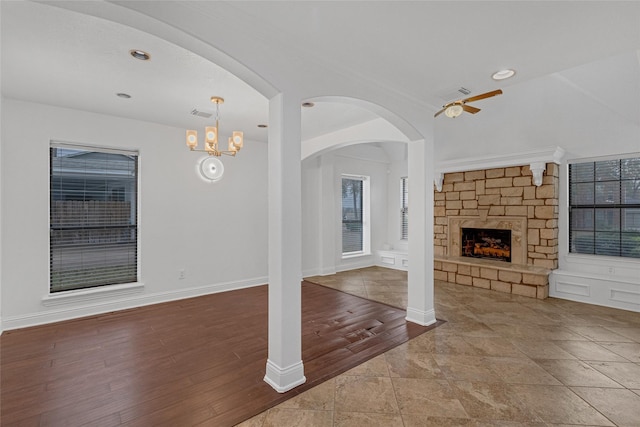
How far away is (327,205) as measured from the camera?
21.2 feet

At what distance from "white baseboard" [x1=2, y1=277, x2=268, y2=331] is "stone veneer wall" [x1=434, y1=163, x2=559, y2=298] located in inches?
178

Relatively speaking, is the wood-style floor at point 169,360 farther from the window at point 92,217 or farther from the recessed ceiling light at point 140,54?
the recessed ceiling light at point 140,54

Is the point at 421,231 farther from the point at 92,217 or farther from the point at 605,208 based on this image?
the point at 92,217

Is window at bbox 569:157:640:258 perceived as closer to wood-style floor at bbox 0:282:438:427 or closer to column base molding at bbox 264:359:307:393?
wood-style floor at bbox 0:282:438:427

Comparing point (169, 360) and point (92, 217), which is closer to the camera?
point (169, 360)

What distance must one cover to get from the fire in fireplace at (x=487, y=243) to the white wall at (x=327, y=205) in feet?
7.03

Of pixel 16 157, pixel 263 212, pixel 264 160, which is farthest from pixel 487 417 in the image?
pixel 16 157

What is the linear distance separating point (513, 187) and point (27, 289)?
7470 millimetres

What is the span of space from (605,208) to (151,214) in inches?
278

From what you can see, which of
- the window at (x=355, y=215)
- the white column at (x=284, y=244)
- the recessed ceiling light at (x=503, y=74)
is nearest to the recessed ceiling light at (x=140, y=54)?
the white column at (x=284, y=244)

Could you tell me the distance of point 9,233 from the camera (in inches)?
139

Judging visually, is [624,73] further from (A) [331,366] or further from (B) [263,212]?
(B) [263,212]

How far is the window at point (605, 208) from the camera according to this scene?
4.43 m

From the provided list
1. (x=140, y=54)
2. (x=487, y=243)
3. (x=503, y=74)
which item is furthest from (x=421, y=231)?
(x=140, y=54)
